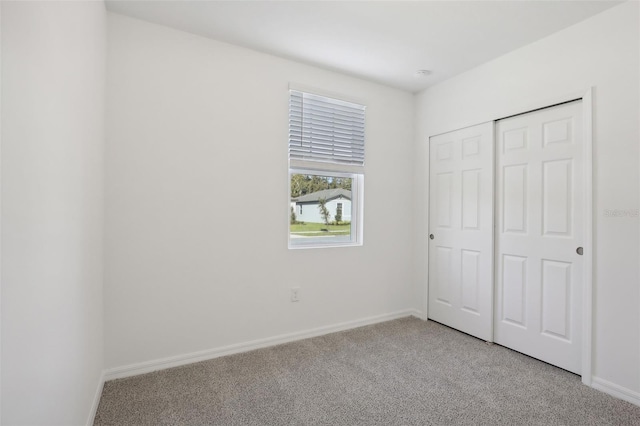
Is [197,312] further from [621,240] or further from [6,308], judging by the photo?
[621,240]

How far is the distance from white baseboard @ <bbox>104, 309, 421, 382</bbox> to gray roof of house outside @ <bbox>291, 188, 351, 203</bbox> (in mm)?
1258

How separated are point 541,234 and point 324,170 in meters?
1.95

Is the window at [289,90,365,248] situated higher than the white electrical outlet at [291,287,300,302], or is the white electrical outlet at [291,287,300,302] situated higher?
the window at [289,90,365,248]

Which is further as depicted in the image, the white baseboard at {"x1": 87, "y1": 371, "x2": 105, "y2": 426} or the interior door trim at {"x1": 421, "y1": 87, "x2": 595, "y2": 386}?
the interior door trim at {"x1": 421, "y1": 87, "x2": 595, "y2": 386}

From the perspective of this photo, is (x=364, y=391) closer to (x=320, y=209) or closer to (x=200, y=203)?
(x=320, y=209)

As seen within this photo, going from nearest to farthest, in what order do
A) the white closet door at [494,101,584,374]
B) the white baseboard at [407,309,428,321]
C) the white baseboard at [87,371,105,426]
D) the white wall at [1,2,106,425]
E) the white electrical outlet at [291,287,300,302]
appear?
the white wall at [1,2,106,425] → the white baseboard at [87,371,105,426] → the white closet door at [494,101,584,374] → the white electrical outlet at [291,287,300,302] → the white baseboard at [407,309,428,321]

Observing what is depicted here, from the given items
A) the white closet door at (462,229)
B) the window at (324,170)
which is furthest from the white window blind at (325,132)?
the white closet door at (462,229)

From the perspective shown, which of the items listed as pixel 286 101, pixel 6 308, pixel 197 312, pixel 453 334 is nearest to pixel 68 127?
pixel 6 308

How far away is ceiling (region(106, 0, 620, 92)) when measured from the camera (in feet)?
7.13

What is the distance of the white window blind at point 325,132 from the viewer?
3000 millimetres

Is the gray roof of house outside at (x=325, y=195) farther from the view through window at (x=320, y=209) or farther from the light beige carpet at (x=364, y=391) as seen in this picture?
the light beige carpet at (x=364, y=391)

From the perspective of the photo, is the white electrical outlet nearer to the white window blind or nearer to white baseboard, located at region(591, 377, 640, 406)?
the white window blind

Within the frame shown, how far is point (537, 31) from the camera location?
2457mm

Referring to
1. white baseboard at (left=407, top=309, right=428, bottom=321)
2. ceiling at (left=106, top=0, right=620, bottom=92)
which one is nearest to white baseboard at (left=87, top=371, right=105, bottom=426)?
ceiling at (left=106, top=0, right=620, bottom=92)
